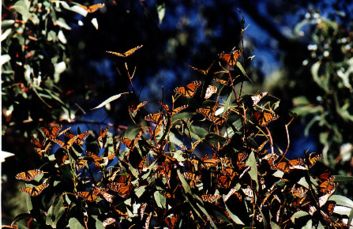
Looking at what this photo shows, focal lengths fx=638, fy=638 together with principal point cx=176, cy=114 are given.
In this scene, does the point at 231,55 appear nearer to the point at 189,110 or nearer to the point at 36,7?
the point at 189,110

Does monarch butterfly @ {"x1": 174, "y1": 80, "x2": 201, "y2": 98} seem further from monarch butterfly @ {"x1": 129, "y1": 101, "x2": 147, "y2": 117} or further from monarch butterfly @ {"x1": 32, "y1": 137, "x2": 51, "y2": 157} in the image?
monarch butterfly @ {"x1": 32, "y1": 137, "x2": 51, "y2": 157}

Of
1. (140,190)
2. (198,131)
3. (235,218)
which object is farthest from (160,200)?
(198,131)

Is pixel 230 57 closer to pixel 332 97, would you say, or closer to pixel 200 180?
pixel 200 180

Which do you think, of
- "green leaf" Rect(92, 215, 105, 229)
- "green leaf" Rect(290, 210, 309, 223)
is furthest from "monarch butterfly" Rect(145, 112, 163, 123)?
"green leaf" Rect(290, 210, 309, 223)

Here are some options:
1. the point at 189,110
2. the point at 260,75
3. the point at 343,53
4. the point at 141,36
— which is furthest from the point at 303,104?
the point at 189,110

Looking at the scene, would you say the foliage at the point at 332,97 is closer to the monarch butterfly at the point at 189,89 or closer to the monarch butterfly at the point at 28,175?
the monarch butterfly at the point at 189,89

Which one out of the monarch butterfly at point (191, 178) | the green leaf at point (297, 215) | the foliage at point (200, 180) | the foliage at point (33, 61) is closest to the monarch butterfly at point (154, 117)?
the foliage at point (200, 180)
